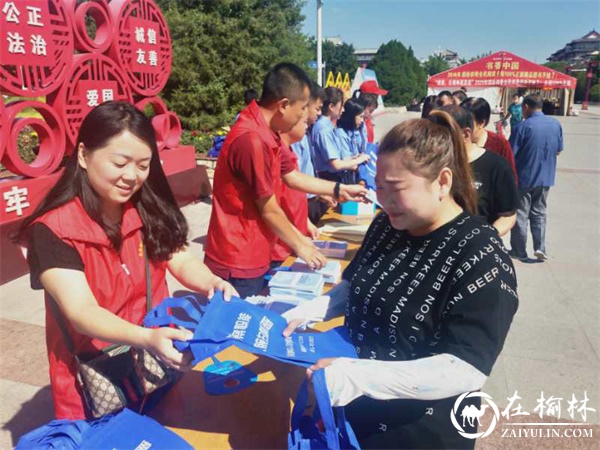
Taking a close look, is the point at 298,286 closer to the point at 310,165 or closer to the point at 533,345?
the point at 310,165

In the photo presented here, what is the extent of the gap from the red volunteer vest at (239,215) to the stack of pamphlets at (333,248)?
46cm

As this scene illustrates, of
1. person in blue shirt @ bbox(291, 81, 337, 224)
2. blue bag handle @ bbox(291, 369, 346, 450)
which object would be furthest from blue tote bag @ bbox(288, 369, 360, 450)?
person in blue shirt @ bbox(291, 81, 337, 224)

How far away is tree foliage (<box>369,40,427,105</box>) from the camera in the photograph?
1446 inches

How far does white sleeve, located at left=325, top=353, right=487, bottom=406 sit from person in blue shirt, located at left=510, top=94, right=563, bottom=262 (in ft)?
14.7

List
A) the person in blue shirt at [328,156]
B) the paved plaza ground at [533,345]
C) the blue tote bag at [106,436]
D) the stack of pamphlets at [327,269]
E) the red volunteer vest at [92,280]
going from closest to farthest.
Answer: the blue tote bag at [106,436] < the red volunteer vest at [92,280] < the stack of pamphlets at [327,269] < the paved plaza ground at [533,345] < the person in blue shirt at [328,156]

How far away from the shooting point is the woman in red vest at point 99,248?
1.25 meters

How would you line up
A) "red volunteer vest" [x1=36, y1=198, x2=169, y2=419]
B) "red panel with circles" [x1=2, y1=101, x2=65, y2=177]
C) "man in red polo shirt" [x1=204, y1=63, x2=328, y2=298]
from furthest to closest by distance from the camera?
"red panel with circles" [x1=2, y1=101, x2=65, y2=177] → "man in red polo shirt" [x1=204, y1=63, x2=328, y2=298] → "red volunteer vest" [x1=36, y1=198, x2=169, y2=419]

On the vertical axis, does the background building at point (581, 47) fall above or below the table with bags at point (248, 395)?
above

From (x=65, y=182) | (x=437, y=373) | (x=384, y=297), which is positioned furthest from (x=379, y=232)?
(x=65, y=182)

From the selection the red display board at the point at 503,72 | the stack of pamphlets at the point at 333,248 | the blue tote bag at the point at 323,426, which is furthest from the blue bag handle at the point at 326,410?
the red display board at the point at 503,72

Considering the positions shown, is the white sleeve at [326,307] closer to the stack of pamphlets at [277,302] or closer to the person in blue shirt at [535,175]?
the stack of pamphlets at [277,302]

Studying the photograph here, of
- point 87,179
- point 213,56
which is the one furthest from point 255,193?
point 213,56

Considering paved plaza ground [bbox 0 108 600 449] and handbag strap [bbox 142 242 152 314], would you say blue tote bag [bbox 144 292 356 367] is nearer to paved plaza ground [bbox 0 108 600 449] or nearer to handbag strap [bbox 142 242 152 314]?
handbag strap [bbox 142 242 152 314]

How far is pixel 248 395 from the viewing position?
5.48 ft
